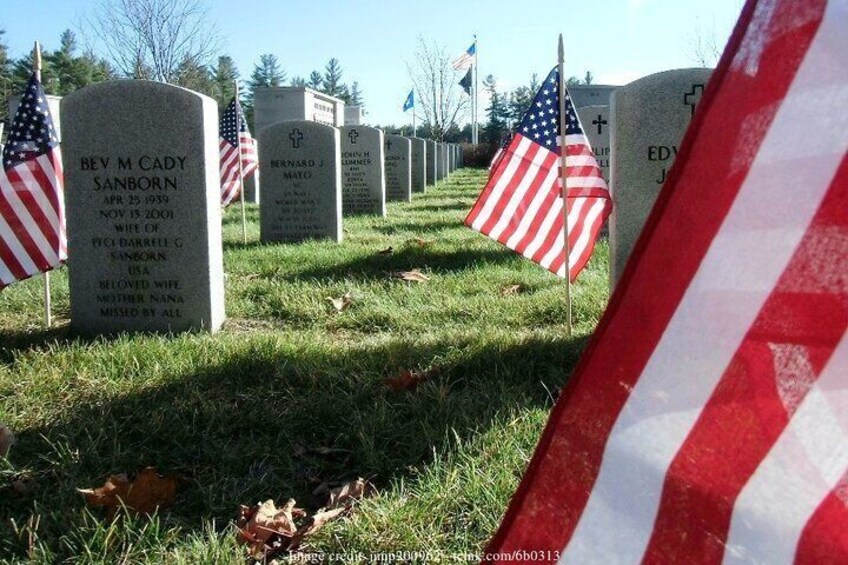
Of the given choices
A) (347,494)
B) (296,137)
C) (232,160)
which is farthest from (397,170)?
(347,494)

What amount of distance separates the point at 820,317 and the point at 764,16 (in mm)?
353

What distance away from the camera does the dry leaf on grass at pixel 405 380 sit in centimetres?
363

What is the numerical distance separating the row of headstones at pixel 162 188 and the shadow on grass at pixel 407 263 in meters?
1.74

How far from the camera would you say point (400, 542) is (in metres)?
2.34

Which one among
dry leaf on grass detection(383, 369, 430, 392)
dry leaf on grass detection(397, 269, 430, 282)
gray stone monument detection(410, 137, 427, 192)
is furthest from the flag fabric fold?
dry leaf on grass detection(383, 369, 430, 392)

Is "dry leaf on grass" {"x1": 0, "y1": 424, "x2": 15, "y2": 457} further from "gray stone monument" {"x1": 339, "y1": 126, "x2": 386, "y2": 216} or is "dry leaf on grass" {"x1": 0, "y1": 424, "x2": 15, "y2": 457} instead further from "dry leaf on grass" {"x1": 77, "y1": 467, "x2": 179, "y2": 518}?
"gray stone monument" {"x1": 339, "y1": 126, "x2": 386, "y2": 216}

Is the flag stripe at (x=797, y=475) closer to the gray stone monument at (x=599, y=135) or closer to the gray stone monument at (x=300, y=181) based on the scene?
the gray stone monument at (x=300, y=181)

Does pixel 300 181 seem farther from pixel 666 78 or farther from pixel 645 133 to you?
pixel 666 78

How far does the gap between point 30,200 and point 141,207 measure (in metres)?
0.72

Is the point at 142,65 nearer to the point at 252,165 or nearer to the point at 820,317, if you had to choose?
the point at 252,165

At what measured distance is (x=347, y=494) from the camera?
2688 mm

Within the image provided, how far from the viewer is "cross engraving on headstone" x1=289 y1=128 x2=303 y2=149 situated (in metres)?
8.78

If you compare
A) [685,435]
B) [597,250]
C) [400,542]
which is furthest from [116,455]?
[597,250]

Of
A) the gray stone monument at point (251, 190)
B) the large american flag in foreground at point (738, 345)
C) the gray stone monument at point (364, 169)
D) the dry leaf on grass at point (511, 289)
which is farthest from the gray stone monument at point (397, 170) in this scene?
the large american flag in foreground at point (738, 345)
